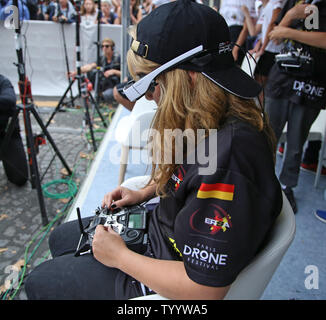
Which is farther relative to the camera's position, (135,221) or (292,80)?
(292,80)

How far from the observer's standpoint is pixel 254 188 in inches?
30.3

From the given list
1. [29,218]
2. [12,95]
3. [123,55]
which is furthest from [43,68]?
[29,218]

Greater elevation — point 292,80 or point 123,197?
point 292,80

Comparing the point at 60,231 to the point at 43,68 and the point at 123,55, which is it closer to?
the point at 123,55

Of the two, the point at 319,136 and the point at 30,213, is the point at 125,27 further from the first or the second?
the point at 319,136

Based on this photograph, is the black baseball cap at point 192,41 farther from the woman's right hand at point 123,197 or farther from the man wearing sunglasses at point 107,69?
the man wearing sunglasses at point 107,69

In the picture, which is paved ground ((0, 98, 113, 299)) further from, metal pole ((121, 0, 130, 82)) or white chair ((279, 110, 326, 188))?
white chair ((279, 110, 326, 188))

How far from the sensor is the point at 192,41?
872mm

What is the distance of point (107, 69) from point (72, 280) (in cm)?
522

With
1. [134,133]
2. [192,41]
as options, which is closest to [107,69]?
[134,133]

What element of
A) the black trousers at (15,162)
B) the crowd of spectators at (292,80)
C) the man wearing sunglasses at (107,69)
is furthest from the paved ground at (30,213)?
the crowd of spectators at (292,80)

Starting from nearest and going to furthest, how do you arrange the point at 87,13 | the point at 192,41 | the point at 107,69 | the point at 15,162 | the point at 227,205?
the point at 227,205 → the point at 192,41 → the point at 15,162 → the point at 107,69 → the point at 87,13

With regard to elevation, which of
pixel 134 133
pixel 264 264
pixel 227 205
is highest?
pixel 227 205
